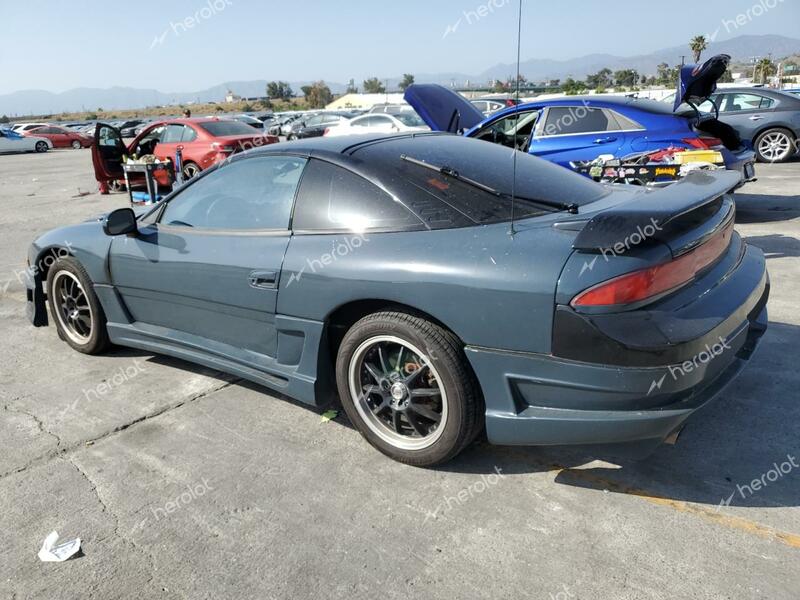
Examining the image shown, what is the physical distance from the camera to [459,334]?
101 inches

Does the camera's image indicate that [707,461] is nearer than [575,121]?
Yes

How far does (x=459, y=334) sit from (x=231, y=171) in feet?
6.15

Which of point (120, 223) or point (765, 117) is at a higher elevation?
point (765, 117)

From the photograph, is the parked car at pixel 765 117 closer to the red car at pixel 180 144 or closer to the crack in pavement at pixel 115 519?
the red car at pixel 180 144

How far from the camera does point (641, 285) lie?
2295mm

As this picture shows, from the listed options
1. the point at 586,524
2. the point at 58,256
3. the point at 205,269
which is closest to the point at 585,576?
the point at 586,524

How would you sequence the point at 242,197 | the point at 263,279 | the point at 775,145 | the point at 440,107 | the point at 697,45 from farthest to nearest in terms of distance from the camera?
the point at 697,45 → the point at 775,145 → the point at 440,107 → the point at 242,197 → the point at 263,279

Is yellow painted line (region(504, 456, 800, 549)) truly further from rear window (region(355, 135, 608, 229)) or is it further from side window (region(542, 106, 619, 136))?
side window (region(542, 106, 619, 136))

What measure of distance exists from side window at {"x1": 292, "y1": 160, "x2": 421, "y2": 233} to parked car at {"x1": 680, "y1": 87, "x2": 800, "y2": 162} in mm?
10768

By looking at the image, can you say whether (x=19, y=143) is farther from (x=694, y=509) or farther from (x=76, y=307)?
(x=694, y=509)

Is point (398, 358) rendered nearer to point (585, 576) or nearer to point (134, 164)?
point (585, 576)

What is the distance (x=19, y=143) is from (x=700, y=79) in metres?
33.2

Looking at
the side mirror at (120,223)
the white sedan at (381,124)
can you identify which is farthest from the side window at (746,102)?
the side mirror at (120,223)

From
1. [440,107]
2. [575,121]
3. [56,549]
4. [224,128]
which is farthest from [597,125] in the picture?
[224,128]
